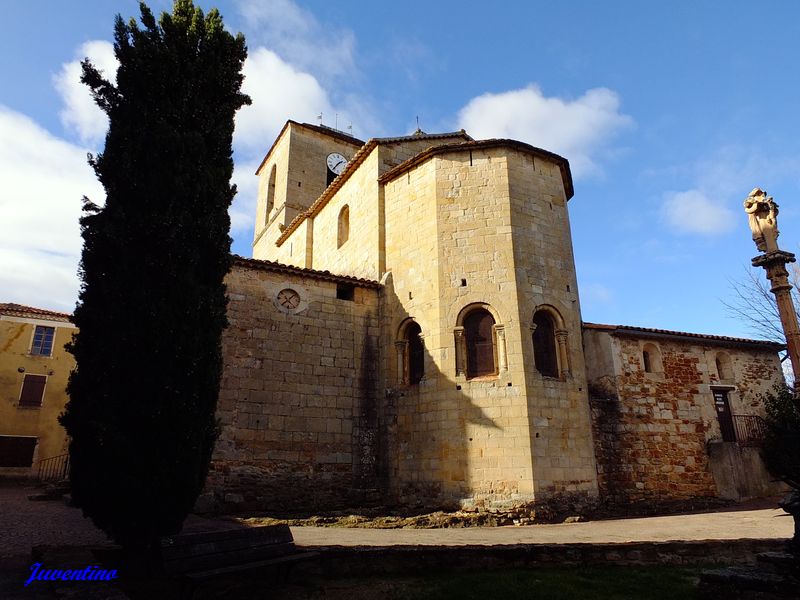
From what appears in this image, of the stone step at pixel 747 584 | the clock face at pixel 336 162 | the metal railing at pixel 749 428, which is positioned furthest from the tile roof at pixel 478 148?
the clock face at pixel 336 162

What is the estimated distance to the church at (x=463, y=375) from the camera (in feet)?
35.9

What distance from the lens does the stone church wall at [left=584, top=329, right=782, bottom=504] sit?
1248 centimetres

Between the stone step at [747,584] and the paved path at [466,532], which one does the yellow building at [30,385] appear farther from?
the stone step at [747,584]

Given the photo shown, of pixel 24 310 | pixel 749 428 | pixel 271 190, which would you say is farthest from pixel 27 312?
pixel 749 428

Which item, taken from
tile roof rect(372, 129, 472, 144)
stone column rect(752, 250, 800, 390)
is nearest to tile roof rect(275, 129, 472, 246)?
tile roof rect(372, 129, 472, 144)

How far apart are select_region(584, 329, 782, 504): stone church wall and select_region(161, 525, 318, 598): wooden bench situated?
29.1ft

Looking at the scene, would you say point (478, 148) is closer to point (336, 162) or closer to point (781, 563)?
point (781, 563)

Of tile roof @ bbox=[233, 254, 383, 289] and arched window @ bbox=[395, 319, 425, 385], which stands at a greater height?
tile roof @ bbox=[233, 254, 383, 289]

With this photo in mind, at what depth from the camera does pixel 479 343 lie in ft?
38.7

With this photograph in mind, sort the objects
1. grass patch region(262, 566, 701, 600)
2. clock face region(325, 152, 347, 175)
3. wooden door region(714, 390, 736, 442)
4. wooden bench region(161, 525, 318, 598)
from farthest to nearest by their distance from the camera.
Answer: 1. clock face region(325, 152, 347, 175)
2. wooden door region(714, 390, 736, 442)
3. grass patch region(262, 566, 701, 600)
4. wooden bench region(161, 525, 318, 598)

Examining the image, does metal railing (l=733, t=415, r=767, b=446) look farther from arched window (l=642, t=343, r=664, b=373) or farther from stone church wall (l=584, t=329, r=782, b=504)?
arched window (l=642, t=343, r=664, b=373)

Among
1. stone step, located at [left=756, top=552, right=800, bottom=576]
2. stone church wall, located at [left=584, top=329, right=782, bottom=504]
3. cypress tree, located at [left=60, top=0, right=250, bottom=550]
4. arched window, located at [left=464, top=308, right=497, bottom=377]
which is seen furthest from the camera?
stone church wall, located at [left=584, top=329, right=782, bottom=504]

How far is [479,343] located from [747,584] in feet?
23.8

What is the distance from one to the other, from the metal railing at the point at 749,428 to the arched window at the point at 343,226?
501 inches
